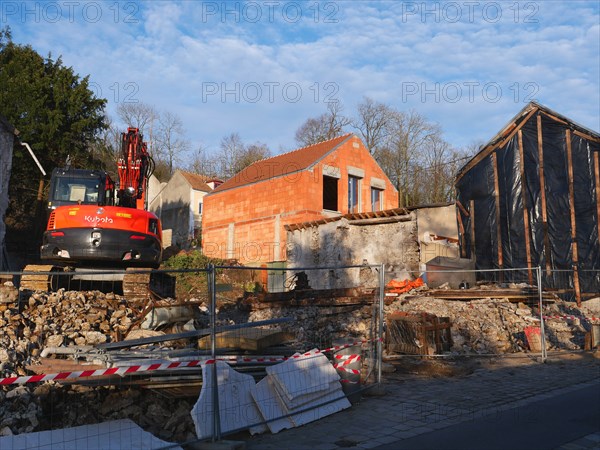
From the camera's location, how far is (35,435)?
207 inches

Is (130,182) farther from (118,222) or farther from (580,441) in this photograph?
(580,441)

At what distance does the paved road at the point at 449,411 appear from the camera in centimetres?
578

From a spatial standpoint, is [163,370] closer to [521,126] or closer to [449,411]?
[449,411]

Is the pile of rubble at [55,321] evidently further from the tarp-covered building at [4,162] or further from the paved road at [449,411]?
the tarp-covered building at [4,162]

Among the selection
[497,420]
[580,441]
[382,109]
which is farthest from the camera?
[382,109]

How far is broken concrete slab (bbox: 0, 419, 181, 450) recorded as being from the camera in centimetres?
512

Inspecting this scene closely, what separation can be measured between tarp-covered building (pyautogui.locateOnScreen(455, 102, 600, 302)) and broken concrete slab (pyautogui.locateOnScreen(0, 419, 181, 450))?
15.7m

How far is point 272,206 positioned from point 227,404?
23951 millimetres

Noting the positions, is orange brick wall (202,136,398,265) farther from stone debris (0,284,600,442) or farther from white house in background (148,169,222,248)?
stone debris (0,284,600,442)

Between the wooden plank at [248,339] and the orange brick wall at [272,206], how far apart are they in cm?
1978

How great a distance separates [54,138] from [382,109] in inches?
1239

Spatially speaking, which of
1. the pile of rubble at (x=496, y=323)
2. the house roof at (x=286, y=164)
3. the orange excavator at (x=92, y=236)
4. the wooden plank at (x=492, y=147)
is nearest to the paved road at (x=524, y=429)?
the pile of rubble at (x=496, y=323)

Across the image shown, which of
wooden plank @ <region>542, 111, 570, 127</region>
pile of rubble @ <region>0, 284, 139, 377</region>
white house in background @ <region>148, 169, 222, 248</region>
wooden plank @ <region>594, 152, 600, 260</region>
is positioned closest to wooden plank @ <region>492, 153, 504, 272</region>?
wooden plank @ <region>542, 111, 570, 127</region>

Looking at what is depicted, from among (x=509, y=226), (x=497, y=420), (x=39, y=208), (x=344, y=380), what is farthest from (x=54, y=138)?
(x=497, y=420)
